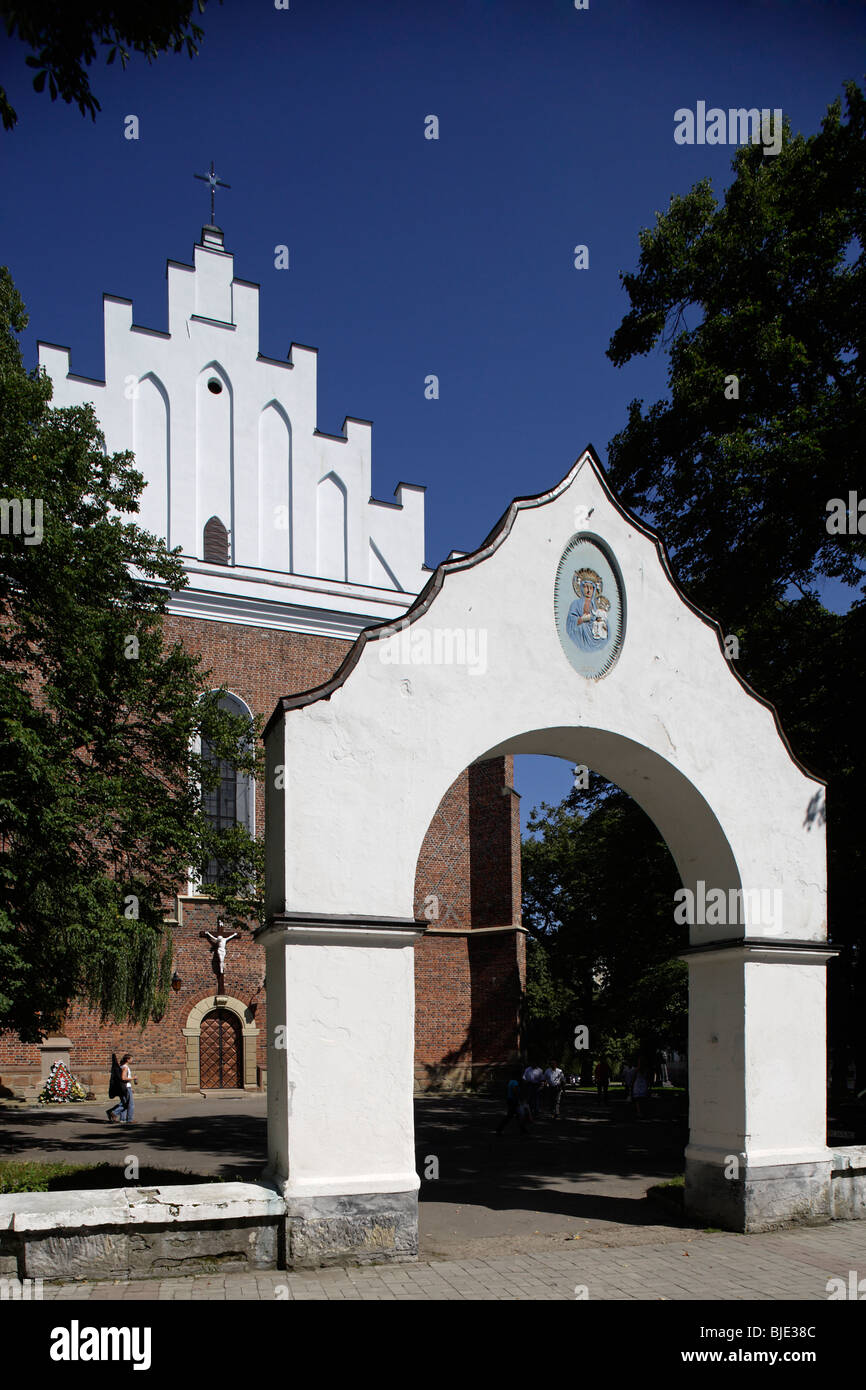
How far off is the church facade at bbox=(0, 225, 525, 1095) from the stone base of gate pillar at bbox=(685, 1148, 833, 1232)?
679 inches

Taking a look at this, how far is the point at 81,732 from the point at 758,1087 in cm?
970

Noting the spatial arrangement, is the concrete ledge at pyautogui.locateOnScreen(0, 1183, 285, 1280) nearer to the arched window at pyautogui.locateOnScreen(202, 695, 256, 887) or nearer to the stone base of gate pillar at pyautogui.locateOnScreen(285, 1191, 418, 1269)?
the stone base of gate pillar at pyautogui.locateOnScreen(285, 1191, 418, 1269)

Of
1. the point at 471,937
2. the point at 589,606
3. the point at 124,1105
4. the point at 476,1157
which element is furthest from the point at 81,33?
the point at 471,937

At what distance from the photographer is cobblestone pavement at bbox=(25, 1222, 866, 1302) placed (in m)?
7.55

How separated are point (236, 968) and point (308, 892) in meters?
18.8

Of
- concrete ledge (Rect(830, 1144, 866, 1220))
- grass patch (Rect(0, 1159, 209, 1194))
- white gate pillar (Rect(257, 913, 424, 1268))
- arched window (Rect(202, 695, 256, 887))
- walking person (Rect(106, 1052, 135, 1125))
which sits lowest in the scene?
walking person (Rect(106, 1052, 135, 1125))

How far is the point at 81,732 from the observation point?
15.3 m

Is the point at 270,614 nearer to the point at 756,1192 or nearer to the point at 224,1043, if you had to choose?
the point at 224,1043

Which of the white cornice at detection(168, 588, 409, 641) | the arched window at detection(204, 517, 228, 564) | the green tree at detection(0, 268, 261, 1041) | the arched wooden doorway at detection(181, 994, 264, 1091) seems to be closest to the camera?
the green tree at detection(0, 268, 261, 1041)

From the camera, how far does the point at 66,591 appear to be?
1507cm

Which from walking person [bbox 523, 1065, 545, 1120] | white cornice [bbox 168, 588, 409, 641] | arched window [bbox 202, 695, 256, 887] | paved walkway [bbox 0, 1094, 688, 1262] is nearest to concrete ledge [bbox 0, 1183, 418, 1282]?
paved walkway [bbox 0, 1094, 688, 1262]

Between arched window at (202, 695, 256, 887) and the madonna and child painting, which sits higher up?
the madonna and child painting
